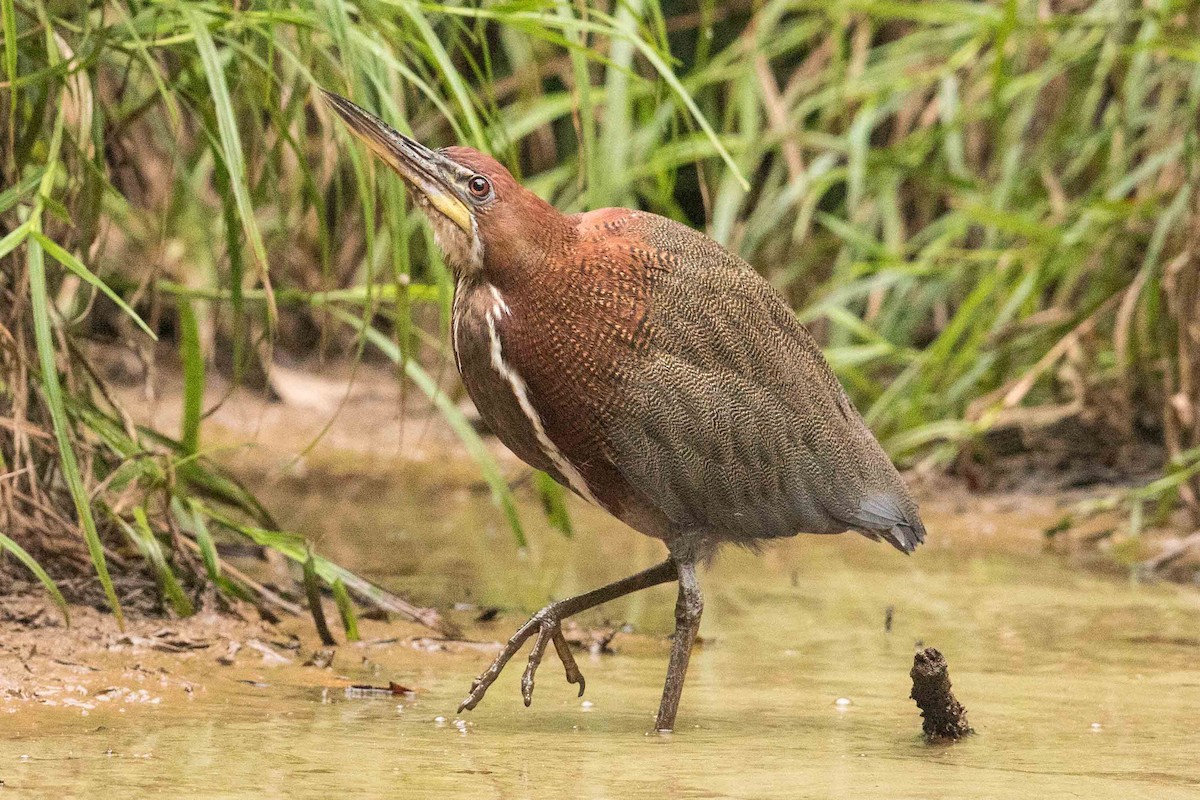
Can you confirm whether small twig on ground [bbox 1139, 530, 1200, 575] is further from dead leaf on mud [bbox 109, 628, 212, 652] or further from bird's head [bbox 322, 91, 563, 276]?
dead leaf on mud [bbox 109, 628, 212, 652]

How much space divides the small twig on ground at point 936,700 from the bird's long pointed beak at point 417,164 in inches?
48.5

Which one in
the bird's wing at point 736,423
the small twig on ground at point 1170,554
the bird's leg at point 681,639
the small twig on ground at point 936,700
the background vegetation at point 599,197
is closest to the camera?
the small twig on ground at point 936,700

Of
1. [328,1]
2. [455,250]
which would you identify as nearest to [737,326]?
[455,250]

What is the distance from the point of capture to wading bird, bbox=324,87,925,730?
3.42 metres

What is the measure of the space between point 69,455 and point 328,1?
1009mm

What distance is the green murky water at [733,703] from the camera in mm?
2822

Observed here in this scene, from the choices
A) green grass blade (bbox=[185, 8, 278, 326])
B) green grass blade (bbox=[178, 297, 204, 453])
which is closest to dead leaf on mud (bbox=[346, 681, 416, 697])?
green grass blade (bbox=[185, 8, 278, 326])

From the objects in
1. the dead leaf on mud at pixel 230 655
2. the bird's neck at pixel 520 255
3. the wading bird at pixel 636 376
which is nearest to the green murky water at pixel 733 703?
the dead leaf on mud at pixel 230 655

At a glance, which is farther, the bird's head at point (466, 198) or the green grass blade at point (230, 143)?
the bird's head at point (466, 198)

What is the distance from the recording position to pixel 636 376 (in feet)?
11.3

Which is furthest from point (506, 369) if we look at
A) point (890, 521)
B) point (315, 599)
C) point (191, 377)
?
point (191, 377)

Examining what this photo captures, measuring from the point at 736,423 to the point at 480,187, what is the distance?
0.72 metres

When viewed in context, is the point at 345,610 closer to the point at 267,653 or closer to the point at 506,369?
the point at 267,653

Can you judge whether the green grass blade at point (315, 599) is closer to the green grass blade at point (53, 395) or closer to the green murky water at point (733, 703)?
the green murky water at point (733, 703)
